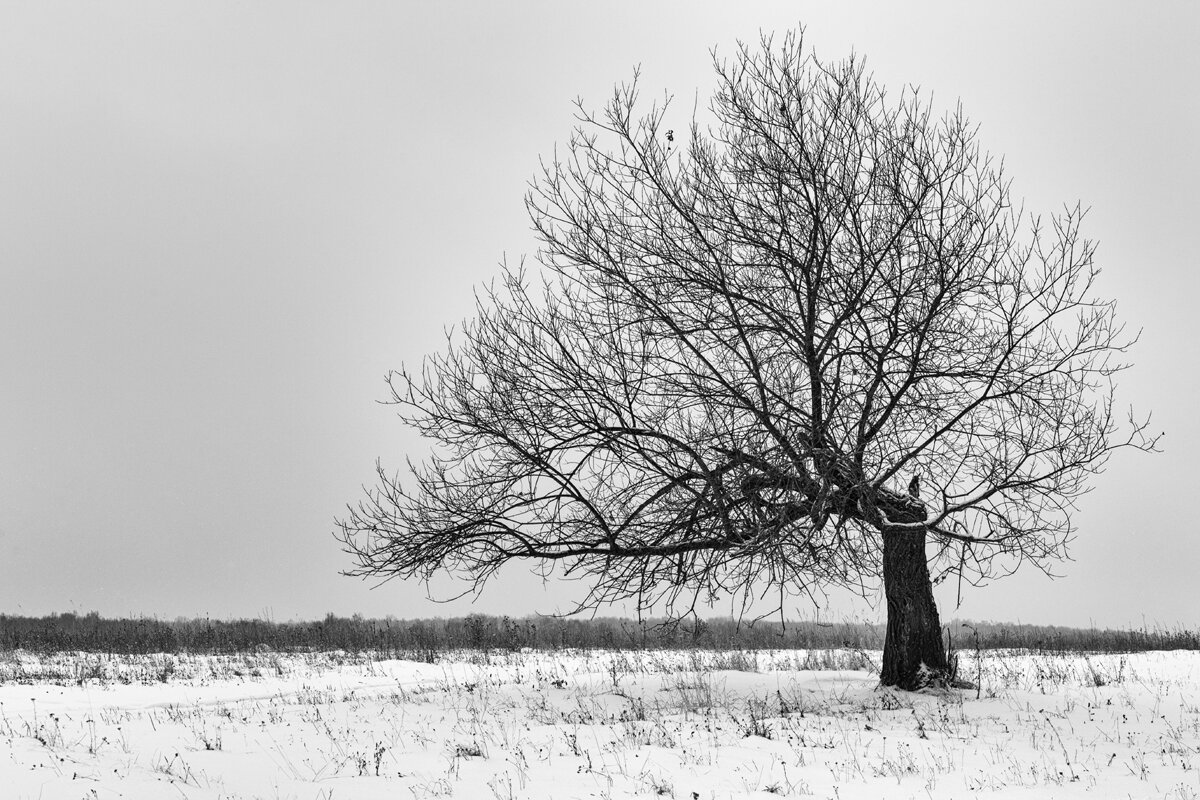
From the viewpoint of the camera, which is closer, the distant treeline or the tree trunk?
the tree trunk

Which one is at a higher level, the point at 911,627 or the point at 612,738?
the point at 911,627

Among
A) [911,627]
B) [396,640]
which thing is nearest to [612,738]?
[911,627]

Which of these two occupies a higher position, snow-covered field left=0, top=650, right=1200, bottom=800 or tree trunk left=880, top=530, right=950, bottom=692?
tree trunk left=880, top=530, right=950, bottom=692

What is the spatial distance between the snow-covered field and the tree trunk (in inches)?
16.4

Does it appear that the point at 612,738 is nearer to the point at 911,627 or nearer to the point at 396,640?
the point at 911,627

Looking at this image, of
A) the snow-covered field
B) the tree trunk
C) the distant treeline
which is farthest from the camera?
the distant treeline

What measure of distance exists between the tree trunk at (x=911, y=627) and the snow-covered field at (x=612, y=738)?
42 centimetres

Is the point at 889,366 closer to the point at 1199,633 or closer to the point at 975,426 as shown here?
the point at 975,426

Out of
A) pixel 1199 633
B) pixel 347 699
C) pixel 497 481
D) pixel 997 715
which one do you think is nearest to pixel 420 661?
pixel 347 699

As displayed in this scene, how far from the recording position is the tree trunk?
40.8ft

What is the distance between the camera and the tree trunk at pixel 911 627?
12.4m

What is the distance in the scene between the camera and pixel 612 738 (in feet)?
30.2

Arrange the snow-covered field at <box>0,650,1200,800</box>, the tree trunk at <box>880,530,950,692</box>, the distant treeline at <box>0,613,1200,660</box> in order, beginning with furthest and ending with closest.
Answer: the distant treeline at <box>0,613,1200,660</box>
the tree trunk at <box>880,530,950,692</box>
the snow-covered field at <box>0,650,1200,800</box>

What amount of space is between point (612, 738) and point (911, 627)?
536cm
